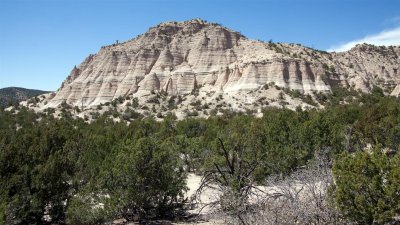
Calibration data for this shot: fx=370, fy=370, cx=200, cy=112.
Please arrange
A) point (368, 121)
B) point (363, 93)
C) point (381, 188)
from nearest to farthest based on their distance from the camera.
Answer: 1. point (381, 188)
2. point (368, 121)
3. point (363, 93)

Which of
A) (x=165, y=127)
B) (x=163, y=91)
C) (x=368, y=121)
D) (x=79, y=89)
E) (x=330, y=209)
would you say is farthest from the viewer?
(x=79, y=89)

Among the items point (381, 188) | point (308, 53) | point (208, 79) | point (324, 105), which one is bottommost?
point (381, 188)

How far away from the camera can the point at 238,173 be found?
44.7ft

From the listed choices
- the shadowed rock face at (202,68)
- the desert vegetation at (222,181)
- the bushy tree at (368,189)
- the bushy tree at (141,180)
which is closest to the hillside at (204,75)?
the shadowed rock face at (202,68)

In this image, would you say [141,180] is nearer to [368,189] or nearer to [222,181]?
[222,181]

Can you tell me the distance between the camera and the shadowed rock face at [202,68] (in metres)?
77.2

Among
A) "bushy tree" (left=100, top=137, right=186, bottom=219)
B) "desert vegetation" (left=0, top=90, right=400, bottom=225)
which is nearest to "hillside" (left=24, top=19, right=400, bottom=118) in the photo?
"desert vegetation" (left=0, top=90, right=400, bottom=225)

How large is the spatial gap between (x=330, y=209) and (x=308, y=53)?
8621 centimetres

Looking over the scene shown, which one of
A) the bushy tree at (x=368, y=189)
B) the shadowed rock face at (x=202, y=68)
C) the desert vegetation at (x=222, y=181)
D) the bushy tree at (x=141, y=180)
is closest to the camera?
the bushy tree at (x=368, y=189)

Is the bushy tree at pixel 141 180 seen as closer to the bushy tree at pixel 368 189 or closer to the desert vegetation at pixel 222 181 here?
the desert vegetation at pixel 222 181

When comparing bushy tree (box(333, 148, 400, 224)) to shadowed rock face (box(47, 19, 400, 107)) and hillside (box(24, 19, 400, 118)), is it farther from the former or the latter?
shadowed rock face (box(47, 19, 400, 107))

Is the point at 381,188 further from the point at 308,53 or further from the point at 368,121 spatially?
the point at 308,53

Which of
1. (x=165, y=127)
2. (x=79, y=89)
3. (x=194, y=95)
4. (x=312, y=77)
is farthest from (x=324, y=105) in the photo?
(x=79, y=89)

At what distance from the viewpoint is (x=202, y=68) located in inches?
3332
